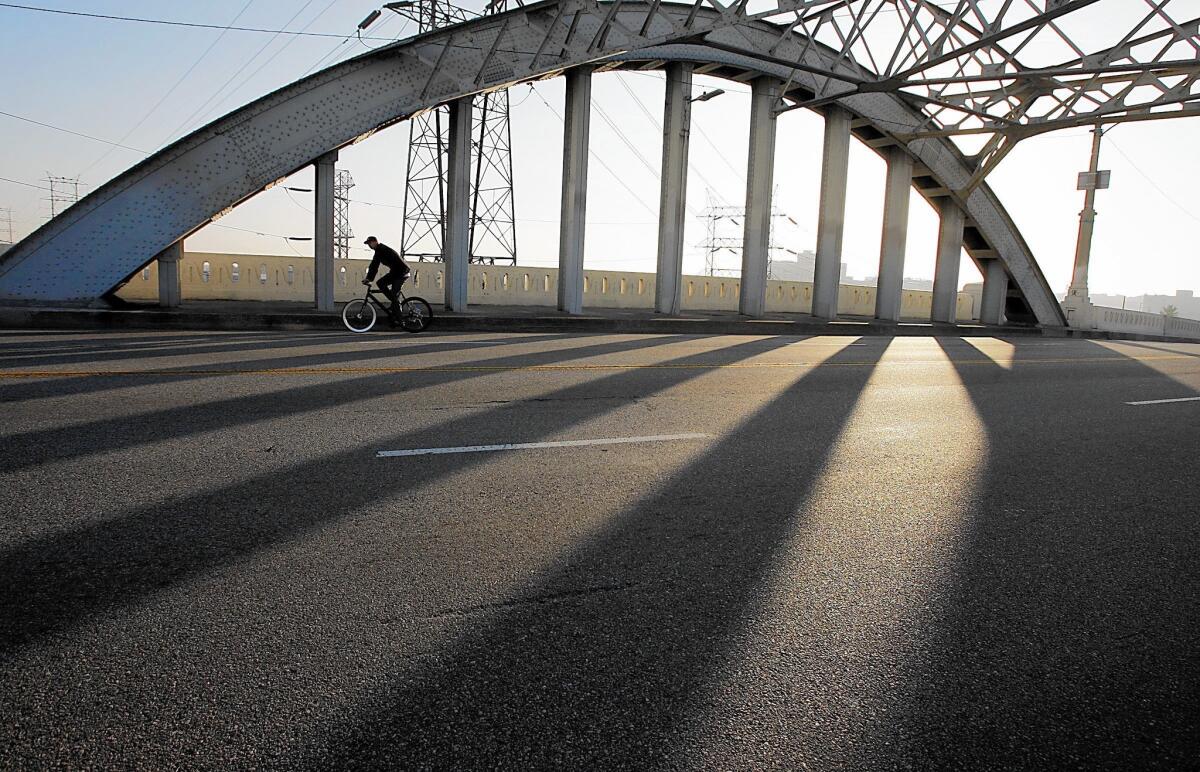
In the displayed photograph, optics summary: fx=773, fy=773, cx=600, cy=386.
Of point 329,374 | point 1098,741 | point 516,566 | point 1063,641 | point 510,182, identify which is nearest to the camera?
point 1098,741

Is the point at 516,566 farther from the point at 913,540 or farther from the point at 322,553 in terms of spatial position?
the point at 913,540

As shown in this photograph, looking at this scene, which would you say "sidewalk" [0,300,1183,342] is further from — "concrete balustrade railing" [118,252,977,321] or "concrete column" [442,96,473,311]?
"concrete balustrade railing" [118,252,977,321]

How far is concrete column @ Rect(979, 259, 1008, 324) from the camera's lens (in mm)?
32781

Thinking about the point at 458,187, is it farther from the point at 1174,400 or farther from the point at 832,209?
the point at 1174,400

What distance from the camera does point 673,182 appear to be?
79.0 feet

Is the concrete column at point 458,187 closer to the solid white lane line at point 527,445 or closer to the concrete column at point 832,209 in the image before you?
the concrete column at point 832,209

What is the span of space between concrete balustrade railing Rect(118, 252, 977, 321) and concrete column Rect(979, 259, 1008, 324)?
4574 mm

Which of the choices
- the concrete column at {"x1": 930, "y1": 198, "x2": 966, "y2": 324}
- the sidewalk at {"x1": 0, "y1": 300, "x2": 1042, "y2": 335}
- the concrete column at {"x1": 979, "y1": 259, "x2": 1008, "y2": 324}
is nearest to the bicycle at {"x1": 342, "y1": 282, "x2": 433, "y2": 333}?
the sidewalk at {"x1": 0, "y1": 300, "x2": 1042, "y2": 335}

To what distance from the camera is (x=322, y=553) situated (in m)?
3.60

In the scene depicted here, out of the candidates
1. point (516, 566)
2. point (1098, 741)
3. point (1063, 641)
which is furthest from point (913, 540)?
point (516, 566)

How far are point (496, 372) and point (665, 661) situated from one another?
7.17 metres

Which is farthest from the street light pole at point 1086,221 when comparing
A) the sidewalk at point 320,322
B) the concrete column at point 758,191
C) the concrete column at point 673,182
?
the concrete column at point 673,182

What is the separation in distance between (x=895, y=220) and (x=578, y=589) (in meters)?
29.6

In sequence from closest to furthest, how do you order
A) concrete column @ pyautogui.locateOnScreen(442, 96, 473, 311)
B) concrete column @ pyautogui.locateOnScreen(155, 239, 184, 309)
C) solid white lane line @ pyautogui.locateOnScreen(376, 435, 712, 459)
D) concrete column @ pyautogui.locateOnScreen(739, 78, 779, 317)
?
solid white lane line @ pyautogui.locateOnScreen(376, 435, 712, 459) → concrete column @ pyautogui.locateOnScreen(155, 239, 184, 309) → concrete column @ pyautogui.locateOnScreen(442, 96, 473, 311) → concrete column @ pyautogui.locateOnScreen(739, 78, 779, 317)
